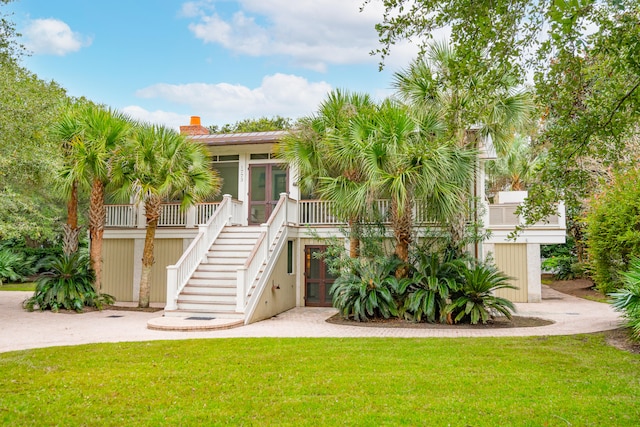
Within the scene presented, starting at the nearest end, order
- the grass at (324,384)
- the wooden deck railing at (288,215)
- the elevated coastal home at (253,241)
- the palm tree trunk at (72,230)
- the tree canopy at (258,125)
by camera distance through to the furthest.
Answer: the grass at (324,384) → the elevated coastal home at (253,241) → the palm tree trunk at (72,230) → the wooden deck railing at (288,215) → the tree canopy at (258,125)

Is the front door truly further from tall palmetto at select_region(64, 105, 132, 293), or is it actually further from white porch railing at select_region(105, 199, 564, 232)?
tall palmetto at select_region(64, 105, 132, 293)

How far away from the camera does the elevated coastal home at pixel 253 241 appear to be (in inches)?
521

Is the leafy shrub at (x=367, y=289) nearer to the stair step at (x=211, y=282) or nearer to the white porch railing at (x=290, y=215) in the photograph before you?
the stair step at (x=211, y=282)

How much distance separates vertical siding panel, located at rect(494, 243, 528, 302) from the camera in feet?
55.4

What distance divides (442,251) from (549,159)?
8.11 metres

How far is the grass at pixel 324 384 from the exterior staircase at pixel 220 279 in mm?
3456

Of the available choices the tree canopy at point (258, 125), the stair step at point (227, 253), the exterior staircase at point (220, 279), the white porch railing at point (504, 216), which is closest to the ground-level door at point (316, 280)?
the exterior staircase at point (220, 279)

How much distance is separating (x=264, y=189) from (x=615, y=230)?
10995 mm

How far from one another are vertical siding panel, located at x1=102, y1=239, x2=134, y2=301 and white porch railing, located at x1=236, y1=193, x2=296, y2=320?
19.8ft

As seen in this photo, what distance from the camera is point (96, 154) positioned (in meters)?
13.3

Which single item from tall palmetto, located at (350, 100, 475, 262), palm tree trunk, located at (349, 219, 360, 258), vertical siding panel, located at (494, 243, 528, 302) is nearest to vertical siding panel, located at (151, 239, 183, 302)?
palm tree trunk, located at (349, 219, 360, 258)

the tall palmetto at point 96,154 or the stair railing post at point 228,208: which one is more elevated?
the tall palmetto at point 96,154

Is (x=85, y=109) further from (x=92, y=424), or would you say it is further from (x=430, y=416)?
(x=430, y=416)

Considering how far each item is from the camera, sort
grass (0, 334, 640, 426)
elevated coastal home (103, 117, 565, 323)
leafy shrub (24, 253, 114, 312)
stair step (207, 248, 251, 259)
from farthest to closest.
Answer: stair step (207, 248, 251, 259), leafy shrub (24, 253, 114, 312), elevated coastal home (103, 117, 565, 323), grass (0, 334, 640, 426)
